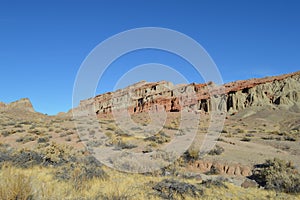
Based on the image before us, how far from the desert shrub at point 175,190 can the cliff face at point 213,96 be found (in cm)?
5545

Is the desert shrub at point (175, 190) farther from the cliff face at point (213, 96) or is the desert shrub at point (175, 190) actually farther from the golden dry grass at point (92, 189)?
the cliff face at point (213, 96)

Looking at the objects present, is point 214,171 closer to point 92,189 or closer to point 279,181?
point 279,181

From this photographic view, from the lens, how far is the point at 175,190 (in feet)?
22.2

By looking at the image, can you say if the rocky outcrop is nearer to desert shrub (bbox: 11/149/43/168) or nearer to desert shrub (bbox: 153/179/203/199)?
desert shrub (bbox: 11/149/43/168)

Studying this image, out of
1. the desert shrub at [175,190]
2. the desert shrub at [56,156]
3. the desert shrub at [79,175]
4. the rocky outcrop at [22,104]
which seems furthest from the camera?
the rocky outcrop at [22,104]

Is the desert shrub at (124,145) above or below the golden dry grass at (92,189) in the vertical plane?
above

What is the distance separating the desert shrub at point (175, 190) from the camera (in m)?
6.39

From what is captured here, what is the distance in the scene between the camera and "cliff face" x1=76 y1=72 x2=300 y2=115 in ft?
195

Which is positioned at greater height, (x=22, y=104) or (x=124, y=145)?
(x=22, y=104)

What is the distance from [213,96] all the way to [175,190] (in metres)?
66.5

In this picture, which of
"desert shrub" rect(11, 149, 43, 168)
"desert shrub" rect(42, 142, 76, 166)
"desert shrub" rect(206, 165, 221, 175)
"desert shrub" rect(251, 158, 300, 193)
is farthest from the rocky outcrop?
"desert shrub" rect(251, 158, 300, 193)

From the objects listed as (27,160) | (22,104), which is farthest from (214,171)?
(22,104)

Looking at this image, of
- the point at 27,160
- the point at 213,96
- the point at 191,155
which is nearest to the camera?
the point at 27,160

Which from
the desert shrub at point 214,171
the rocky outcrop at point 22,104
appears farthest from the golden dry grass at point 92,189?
the rocky outcrop at point 22,104
